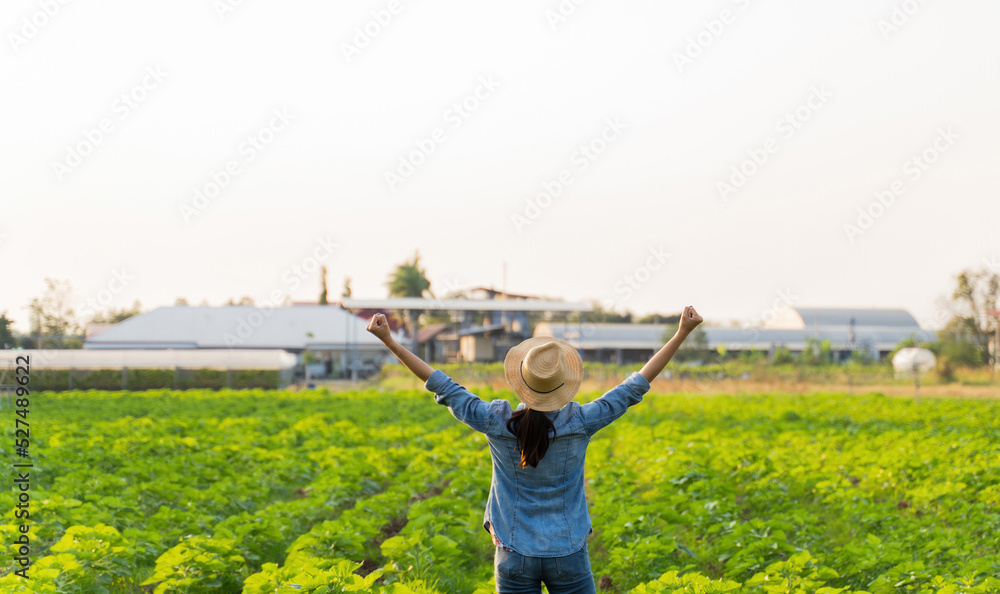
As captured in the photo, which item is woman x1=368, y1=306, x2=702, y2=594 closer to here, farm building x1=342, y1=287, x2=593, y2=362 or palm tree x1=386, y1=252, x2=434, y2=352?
farm building x1=342, y1=287, x2=593, y2=362

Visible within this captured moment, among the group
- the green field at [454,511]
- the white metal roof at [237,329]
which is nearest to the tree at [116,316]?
the white metal roof at [237,329]

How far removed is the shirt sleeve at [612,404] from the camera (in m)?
2.86

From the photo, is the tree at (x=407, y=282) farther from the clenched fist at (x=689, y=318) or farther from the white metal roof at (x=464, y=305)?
the clenched fist at (x=689, y=318)

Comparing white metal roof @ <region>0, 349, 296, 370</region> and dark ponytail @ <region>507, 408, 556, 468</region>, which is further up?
dark ponytail @ <region>507, 408, 556, 468</region>

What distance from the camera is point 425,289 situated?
A: 64.2 m

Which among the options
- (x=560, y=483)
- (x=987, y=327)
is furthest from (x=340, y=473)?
(x=987, y=327)

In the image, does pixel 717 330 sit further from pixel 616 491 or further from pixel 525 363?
pixel 525 363

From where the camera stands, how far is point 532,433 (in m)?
2.76

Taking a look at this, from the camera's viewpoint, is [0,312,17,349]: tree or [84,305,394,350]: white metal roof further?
[84,305,394,350]: white metal roof

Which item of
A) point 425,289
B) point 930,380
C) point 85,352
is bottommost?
point 930,380

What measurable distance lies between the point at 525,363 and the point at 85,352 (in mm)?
32792

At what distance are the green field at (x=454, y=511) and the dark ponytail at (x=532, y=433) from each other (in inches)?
62.4

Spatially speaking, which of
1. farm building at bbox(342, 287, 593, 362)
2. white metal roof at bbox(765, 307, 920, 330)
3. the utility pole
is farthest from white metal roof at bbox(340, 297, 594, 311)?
white metal roof at bbox(765, 307, 920, 330)

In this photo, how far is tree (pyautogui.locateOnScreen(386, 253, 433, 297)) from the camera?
208 ft
